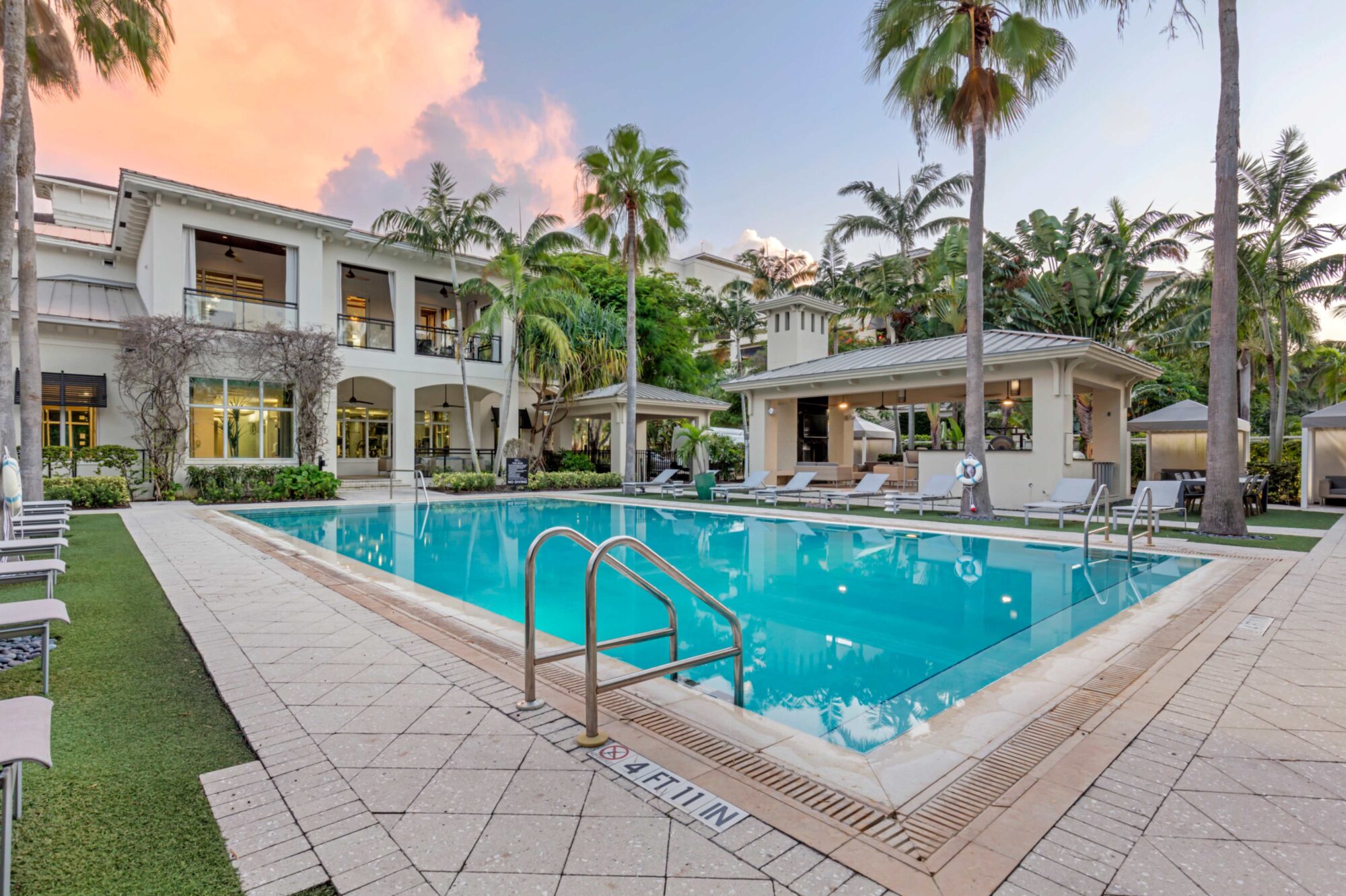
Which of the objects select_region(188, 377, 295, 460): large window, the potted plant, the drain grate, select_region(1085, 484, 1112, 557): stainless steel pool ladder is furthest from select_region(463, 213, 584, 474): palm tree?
the drain grate

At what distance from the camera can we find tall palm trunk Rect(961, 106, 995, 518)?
1252 centimetres

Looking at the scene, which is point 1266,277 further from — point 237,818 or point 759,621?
point 237,818

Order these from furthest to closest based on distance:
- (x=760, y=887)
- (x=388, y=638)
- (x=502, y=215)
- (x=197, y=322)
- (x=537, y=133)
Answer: (x=502, y=215) < (x=537, y=133) < (x=197, y=322) < (x=388, y=638) < (x=760, y=887)

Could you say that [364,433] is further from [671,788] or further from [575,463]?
[671,788]

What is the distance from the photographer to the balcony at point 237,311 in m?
17.4

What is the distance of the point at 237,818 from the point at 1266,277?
25.7 metres

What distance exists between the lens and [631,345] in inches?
757

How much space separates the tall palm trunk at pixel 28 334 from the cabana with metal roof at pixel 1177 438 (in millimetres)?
23537

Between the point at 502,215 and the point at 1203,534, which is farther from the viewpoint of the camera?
the point at 502,215

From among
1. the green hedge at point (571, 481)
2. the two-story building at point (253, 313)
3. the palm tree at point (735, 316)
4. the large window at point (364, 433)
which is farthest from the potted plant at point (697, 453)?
the palm tree at point (735, 316)

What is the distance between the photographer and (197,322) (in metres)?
17.0

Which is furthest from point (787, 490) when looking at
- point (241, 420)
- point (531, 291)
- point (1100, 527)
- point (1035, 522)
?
point (241, 420)

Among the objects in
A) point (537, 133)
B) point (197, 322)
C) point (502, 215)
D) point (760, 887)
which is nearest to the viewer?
point (760, 887)

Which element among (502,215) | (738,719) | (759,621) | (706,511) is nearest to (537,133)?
(502,215)
